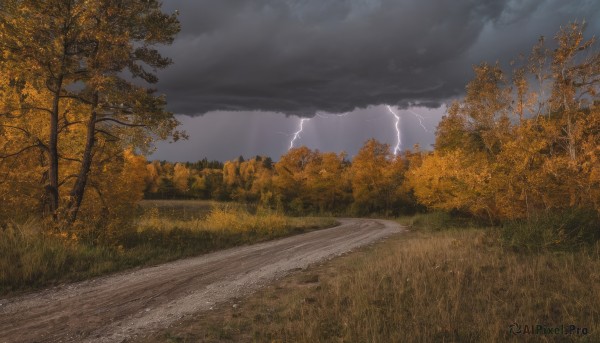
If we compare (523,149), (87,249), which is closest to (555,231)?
(523,149)

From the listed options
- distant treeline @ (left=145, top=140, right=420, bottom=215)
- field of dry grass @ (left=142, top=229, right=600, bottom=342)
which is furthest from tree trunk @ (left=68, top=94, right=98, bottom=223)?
distant treeline @ (left=145, top=140, right=420, bottom=215)

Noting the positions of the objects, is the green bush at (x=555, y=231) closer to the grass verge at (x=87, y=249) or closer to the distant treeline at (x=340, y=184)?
the grass verge at (x=87, y=249)

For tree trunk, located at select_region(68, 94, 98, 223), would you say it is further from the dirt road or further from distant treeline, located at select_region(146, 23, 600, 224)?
distant treeline, located at select_region(146, 23, 600, 224)

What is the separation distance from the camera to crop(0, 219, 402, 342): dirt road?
617 centimetres

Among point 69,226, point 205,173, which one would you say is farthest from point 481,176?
point 205,173

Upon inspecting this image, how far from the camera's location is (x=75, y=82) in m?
14.3

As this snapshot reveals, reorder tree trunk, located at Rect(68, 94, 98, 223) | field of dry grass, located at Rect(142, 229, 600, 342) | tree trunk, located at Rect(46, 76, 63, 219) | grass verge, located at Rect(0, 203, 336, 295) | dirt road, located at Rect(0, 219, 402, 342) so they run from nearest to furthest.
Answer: field of dry grass, located at Rect(142, 229, 600, 342) → dirt road, located at Rect(0, 219, 402, 342) → grass verge, located at Rect(0, 203, 336, 295) → tree trunk, located at Rect(46, 76, 63, 219) → tree trunk, located at Rect(68, 94, 98, 223)

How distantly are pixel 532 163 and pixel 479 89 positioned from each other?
20.9 ft

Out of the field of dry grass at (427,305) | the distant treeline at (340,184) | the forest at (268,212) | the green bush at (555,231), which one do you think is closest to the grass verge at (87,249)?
the forest at (268,212)

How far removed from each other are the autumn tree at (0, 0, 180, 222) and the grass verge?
1.44 meters

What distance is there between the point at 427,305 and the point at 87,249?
1042 centimetres

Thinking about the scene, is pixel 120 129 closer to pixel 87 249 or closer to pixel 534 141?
pixel 87 249

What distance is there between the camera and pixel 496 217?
989 inches

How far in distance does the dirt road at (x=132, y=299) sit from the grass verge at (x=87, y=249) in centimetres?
81
